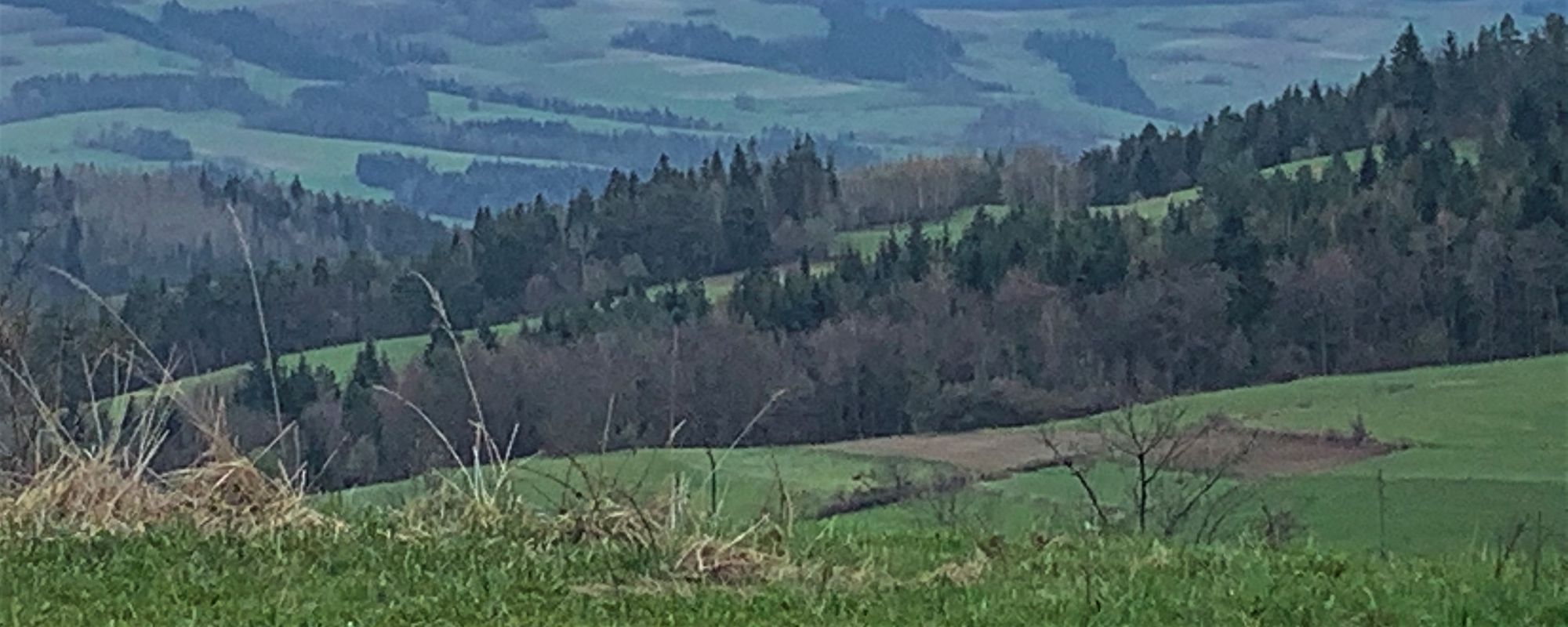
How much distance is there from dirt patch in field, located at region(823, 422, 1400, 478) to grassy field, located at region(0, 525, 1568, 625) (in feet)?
117

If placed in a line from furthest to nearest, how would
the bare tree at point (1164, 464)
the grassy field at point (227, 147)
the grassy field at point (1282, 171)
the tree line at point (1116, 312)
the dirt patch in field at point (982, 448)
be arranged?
the grassy field at point (227, 147)
the grassy field at point (1282, 171)
the tree line at point (1116, 312)
the dirt patch in field at point (982, 448)
the bare tree at point (1164, 464)

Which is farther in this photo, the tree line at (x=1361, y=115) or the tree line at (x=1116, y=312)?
the tree line at (x=1361, y=115)

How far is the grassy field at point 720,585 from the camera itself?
25.7 feet

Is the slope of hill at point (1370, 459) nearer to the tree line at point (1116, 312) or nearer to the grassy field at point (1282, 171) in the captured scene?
the tree line at point (1116, 312)

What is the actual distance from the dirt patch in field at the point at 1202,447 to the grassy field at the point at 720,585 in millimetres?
35622

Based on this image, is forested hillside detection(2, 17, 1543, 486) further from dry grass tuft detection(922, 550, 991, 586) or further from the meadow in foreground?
dry grass tuft detection(922, 550, 991, 586)

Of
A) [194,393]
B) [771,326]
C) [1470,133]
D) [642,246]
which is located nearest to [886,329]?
[771,326]

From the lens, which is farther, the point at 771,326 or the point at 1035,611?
the point at 771,326

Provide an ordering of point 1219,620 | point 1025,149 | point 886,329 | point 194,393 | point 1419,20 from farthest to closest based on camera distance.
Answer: point 1419,20 → point 1025,149 → point 886,329 → point 194,393 → point 1219,620

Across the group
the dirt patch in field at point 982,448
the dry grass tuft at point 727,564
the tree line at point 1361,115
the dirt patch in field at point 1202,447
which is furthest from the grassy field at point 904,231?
the dry grass tuft at point 727,564

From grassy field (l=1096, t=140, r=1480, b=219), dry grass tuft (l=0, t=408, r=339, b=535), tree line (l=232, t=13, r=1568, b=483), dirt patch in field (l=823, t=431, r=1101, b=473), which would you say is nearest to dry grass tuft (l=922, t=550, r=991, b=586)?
dry grass tuft (l=0, t=408, r=339, b=535)

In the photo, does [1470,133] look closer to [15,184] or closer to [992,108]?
[15,184]

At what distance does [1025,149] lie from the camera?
123m

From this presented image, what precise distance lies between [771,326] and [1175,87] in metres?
109
